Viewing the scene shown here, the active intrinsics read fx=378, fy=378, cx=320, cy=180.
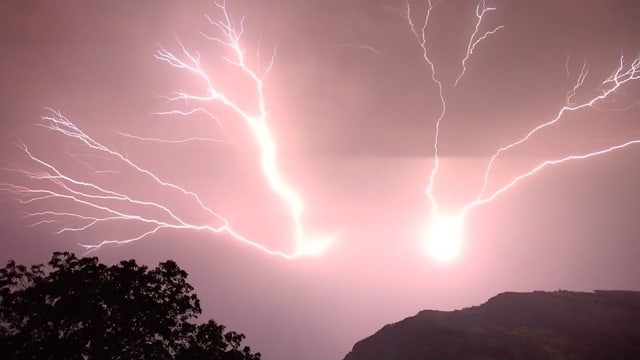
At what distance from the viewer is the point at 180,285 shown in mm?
12688

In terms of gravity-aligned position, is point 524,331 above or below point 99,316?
above

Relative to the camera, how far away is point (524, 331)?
3042 cm

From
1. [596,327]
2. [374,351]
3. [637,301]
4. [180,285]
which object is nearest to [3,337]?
[180,285]

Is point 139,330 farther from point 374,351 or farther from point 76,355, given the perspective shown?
point 374,351

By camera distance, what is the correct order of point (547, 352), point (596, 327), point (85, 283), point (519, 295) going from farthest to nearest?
point (519, 295), point (596, 327), point (547, 352), point (85, 283)

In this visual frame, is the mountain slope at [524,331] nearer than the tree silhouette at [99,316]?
No

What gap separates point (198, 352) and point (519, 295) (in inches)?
1349

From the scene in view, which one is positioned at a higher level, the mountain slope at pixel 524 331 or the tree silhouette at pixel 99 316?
the mountain slope at pixel 524 331

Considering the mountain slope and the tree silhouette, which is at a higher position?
the mountain slope

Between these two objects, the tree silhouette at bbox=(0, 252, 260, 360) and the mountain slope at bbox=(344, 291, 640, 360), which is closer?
the tree silhouette at bbox=(0, 252, 260, 360)

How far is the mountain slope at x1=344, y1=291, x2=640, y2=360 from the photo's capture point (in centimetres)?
2767

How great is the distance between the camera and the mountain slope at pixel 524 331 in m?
27.7

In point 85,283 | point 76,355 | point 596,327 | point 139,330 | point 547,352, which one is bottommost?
point 76,355

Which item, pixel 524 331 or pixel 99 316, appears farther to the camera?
pixel 524 331
